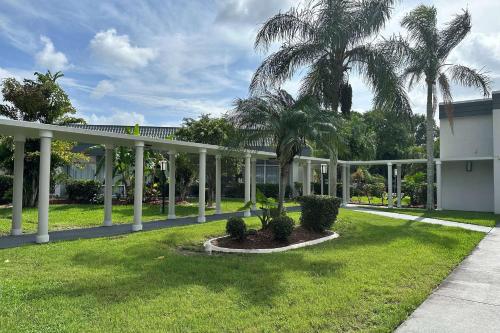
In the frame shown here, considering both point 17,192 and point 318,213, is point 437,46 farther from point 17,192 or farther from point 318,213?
point 17,192

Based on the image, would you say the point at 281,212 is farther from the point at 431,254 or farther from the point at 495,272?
the point at 495,272

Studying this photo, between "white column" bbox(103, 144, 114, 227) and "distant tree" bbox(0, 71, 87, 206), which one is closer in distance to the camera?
"white column" bbox(103, 144, 114, 227)

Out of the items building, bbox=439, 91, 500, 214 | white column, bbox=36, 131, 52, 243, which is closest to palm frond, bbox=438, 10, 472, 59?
Result: building, bbox=439, 91, 500, 214

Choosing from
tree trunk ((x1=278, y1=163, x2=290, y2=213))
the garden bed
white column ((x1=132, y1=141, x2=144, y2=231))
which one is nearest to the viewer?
the garden bed

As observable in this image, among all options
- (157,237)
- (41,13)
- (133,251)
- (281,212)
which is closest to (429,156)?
(281,212)

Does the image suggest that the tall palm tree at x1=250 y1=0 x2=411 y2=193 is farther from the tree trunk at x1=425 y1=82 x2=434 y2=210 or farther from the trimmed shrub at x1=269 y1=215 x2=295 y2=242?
the tree trunk at x1=425 y1=82 x2=434 y2=210

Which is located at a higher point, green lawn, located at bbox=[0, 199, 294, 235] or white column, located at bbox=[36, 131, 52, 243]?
white column, located at bbox=[36, 131, 52, 243]

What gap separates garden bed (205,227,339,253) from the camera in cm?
887

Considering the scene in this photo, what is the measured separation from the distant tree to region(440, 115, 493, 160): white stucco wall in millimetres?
19016

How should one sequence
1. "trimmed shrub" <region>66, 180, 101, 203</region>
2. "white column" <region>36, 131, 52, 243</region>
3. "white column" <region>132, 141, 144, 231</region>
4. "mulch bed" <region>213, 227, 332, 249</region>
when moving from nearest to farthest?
"mulch bed" <region>213, 227, 332, 249</region> → "white column" <region>36, 131, 52, 243</region> → "white column" <region>132, 141, 144, 231</region> → "trimmed shrub" <region>66, 180, 101, 203</region>

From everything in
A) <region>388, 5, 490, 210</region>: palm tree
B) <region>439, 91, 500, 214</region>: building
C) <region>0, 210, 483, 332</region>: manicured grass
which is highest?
<region>388, 5, 490, 210</region>: palm tree

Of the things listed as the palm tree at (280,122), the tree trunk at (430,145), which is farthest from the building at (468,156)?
the palm tree at (280,122)

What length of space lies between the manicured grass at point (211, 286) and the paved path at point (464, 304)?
0.54ft

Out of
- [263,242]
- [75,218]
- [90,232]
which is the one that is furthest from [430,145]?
[75,218]
